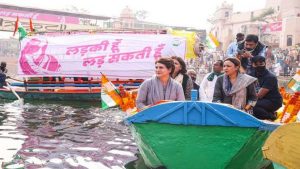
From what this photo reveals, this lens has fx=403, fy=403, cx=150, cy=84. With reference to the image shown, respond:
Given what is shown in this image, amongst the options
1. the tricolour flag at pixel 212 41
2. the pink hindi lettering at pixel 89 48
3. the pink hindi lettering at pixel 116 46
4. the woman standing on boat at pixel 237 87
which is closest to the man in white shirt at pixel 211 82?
the woman standing on boat at pixel 237 87

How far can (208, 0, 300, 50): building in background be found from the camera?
37.1 meters

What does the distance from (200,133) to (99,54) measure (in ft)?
37.4

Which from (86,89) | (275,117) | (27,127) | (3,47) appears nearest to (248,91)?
(275,117)

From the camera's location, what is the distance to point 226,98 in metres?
6.00

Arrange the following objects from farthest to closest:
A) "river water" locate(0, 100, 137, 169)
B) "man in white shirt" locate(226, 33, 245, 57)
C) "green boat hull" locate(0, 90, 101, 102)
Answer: "green boat hull" locate(0, 90, 101, 102), "man in white shirt" locate(226, 33, 245, 57), "river water" locate(0, 100, 137, 169)

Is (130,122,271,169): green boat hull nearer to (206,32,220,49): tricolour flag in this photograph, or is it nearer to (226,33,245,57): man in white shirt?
(226,33,245,57): man in white shirt

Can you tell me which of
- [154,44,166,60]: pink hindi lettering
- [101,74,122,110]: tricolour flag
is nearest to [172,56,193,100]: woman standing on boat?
[101,74,122,110]: tricolour flag

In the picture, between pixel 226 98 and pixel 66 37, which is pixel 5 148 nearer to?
pixel 226 98

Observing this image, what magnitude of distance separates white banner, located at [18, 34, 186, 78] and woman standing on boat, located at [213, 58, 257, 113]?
9.63m

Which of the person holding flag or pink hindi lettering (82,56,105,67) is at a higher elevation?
pink hindi lettering (82,56,105,67)

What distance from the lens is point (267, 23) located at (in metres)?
42.7

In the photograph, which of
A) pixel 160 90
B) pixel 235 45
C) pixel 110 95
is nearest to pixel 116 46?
pixel 110 95

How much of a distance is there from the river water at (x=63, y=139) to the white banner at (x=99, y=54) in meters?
3.05

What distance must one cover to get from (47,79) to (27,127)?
7051 millimetres
